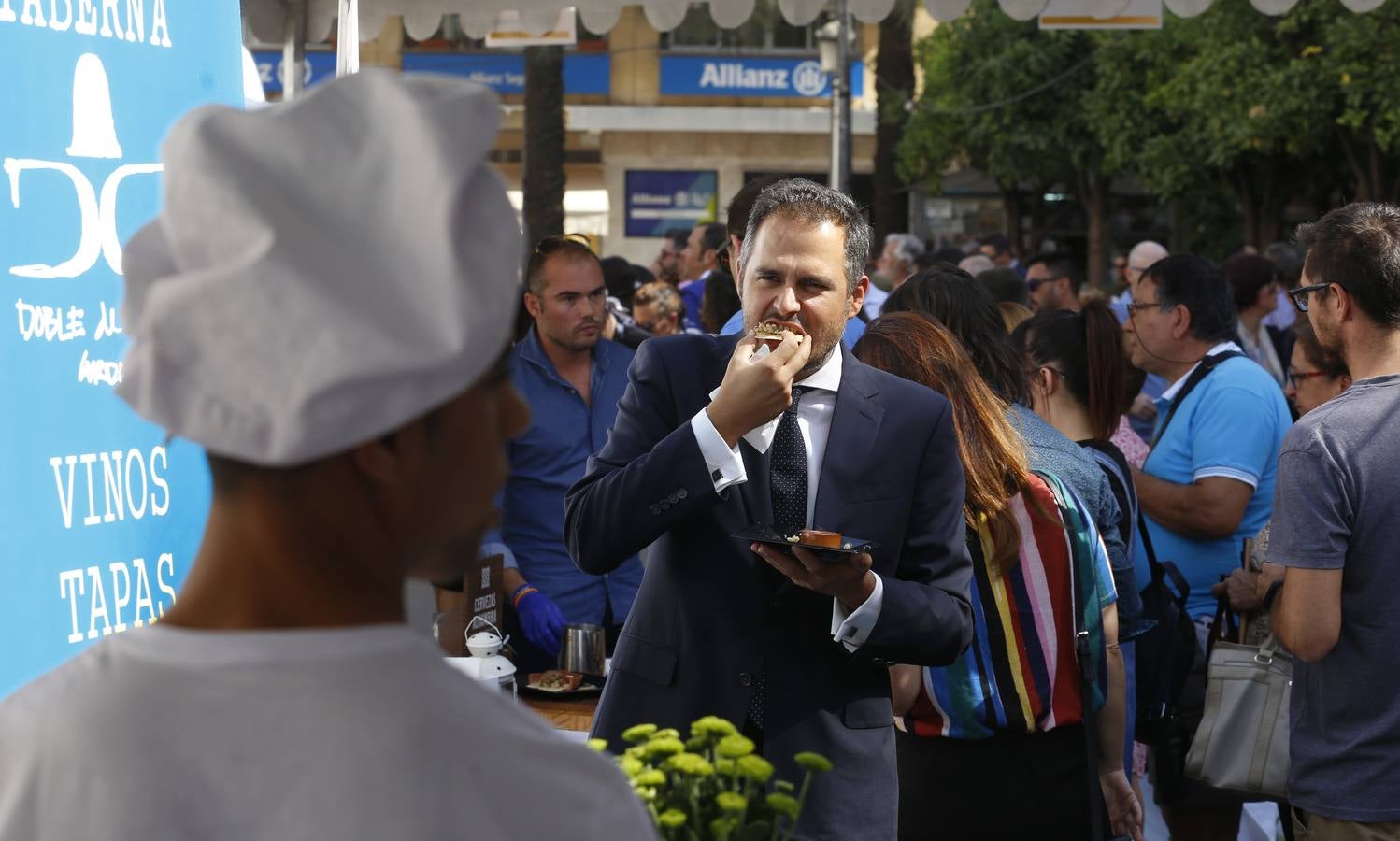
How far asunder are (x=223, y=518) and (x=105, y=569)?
1.94 m

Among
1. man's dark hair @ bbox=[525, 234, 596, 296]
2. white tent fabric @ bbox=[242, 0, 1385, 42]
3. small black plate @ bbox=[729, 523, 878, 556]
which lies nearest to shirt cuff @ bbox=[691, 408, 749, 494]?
small black plate @ bbox=[729, 523, 878, 556]

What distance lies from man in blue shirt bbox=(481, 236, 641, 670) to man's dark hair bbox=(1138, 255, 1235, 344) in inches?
78.0

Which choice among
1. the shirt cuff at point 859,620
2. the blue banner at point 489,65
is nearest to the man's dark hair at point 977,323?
the shirt cuff at point 859,620

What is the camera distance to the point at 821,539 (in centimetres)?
238

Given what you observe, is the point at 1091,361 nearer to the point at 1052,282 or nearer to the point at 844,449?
the point at 844,449

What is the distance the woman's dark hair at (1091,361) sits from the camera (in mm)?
4543

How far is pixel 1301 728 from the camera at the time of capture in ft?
11.1

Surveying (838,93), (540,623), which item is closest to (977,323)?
(540,623)

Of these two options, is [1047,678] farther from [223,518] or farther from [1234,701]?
[223,518]

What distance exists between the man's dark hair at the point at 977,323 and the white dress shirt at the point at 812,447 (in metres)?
1.12

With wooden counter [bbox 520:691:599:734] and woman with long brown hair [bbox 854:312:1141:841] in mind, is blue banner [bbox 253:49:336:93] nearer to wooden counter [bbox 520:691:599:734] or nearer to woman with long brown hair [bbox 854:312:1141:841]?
wooden counter [bbox 520:691:599:734]

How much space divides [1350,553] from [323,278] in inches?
111

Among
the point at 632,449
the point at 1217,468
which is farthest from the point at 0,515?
the point at 1217,468

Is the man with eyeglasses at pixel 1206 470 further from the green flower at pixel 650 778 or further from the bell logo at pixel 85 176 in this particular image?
the green flower at pixel 650 778
